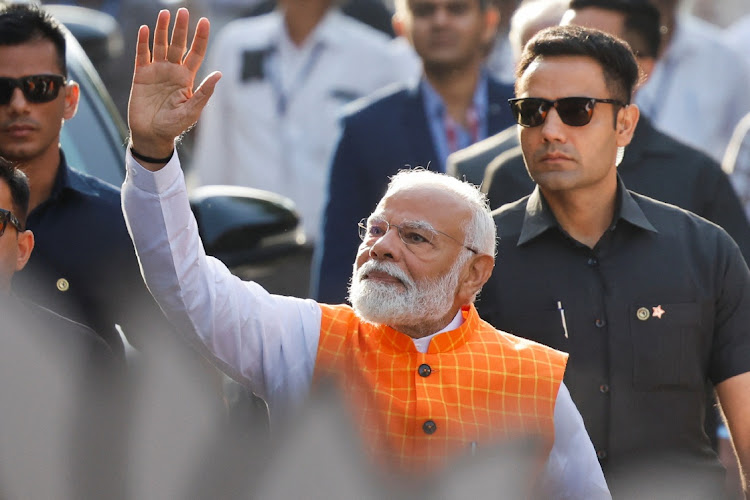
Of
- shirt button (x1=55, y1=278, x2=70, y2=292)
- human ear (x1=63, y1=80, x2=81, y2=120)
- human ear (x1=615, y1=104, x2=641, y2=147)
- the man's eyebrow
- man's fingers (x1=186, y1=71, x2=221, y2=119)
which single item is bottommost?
shirt button (x1=55, y1=278, x2=70, y2=292)

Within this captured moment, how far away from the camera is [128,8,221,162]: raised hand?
4125 mm

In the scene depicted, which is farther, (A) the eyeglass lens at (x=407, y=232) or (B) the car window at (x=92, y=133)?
(B) the car window at (x=92, y=133)

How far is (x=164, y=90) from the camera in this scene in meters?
4.19

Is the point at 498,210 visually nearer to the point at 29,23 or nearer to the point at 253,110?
the point at 29,23

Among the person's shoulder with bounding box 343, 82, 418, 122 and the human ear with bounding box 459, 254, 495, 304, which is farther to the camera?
the person's shoulder with bounding box 343, 82, 418, 122

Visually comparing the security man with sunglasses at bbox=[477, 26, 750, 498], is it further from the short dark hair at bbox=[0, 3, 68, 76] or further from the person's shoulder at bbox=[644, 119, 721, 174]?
the short dark hair at bbox=[0, 3, 68, 76]

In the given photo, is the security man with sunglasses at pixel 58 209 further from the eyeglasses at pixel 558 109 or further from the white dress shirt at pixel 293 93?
the white dress shirt at pixel 293 93

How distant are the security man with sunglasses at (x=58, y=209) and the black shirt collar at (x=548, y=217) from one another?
1.13m

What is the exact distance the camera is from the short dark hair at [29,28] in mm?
5270

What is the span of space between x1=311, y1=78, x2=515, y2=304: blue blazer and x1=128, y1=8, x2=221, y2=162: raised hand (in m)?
2.56

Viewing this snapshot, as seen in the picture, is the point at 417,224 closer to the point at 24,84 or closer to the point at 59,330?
the point at 59,330

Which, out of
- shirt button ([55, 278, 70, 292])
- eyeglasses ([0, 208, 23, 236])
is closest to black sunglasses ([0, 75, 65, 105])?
shirt button ([55, 278, 70, 292])

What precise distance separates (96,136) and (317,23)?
12.5 ft

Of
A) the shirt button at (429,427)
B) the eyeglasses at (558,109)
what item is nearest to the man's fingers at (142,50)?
the shirt button at (429,427)
